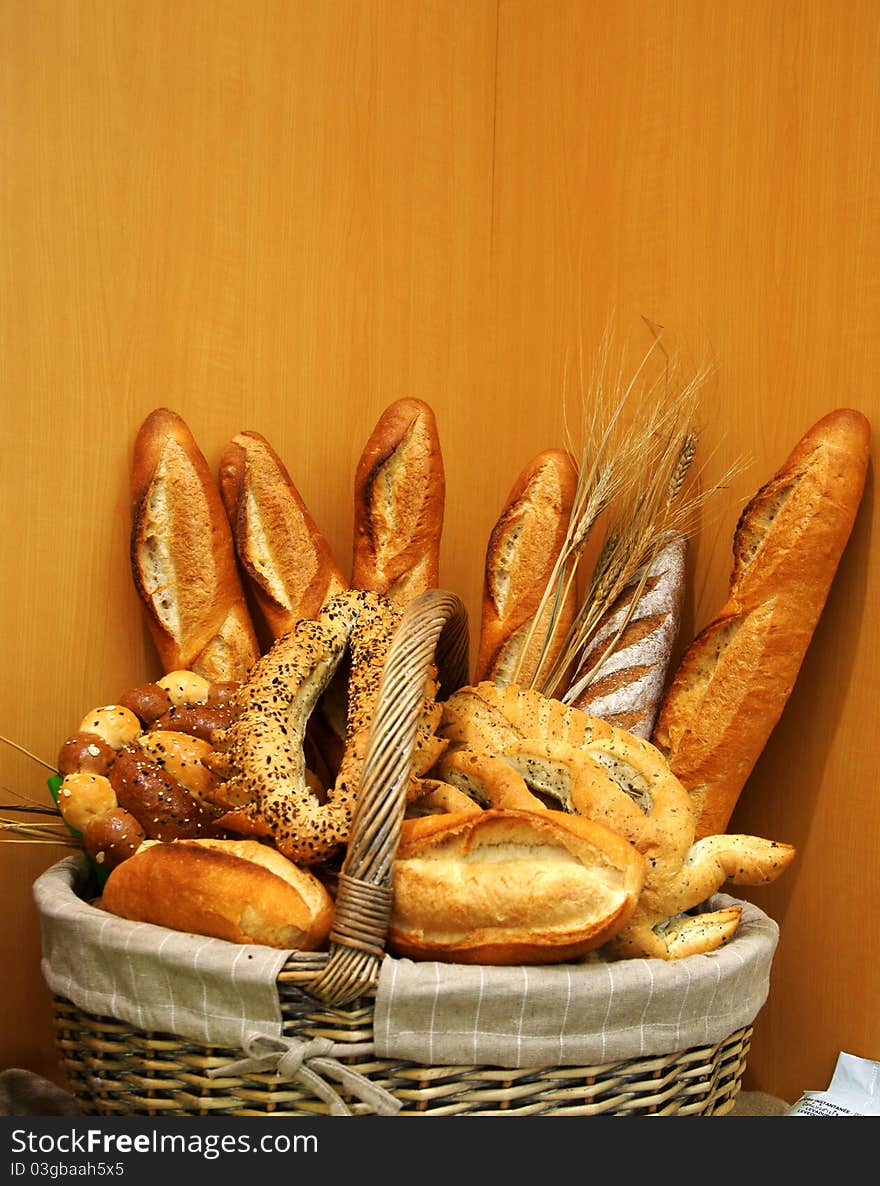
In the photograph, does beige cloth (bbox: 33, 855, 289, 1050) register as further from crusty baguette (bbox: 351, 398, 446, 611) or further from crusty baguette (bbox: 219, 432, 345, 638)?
crusty baguette (bbox: 351, 398, 446, 611)

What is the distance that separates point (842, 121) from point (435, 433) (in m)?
0.67

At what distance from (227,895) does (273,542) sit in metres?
0.67

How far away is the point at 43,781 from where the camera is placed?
1.51 m

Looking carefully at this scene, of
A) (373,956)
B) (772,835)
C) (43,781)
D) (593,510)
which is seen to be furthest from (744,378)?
(43,781)

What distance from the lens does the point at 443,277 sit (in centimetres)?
193

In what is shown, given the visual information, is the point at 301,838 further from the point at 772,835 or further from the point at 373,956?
the point at 772,835

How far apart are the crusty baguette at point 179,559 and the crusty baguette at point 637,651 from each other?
18.8 inches

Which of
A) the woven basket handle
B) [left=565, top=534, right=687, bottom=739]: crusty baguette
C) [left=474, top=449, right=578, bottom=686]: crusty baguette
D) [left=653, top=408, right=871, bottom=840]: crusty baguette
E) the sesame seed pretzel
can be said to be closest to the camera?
the woven basket handle

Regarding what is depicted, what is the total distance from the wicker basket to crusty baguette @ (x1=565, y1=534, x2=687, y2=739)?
49 cm

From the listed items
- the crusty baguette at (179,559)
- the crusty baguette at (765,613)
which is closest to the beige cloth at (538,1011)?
the crusty baguette at (765,613)

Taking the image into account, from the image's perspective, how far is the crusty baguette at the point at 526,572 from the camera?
1.63 meters

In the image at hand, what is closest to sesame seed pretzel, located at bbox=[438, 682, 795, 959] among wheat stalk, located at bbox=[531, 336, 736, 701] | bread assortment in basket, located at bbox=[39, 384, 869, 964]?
bread assortment in basket, located at bbox=[39, 384, 869, 964]

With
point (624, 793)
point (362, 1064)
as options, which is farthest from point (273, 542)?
point (362, 1064)

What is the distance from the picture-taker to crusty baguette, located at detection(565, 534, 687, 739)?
4.99ft
